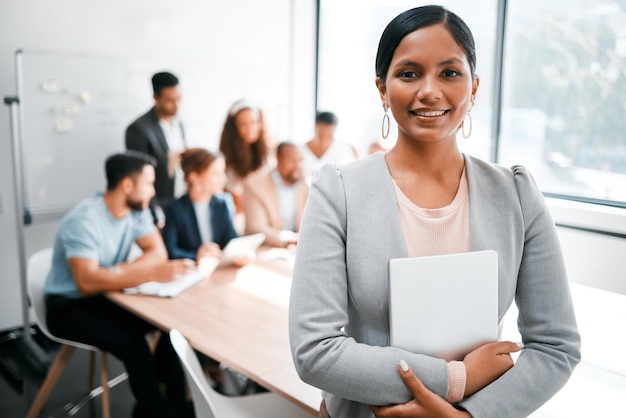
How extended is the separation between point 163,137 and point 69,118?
2.05 feet

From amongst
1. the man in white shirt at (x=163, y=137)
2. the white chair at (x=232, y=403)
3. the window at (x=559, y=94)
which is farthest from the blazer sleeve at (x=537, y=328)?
the man in white shirt at (x=163, y=137)

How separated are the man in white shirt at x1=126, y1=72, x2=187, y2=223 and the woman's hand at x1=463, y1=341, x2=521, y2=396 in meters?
3.28

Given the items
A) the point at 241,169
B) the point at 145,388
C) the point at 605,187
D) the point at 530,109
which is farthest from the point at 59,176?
the point at 605,187

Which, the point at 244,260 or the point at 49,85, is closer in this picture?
the point at 244,260

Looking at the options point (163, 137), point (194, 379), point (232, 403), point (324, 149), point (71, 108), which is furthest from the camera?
point (324, 149)

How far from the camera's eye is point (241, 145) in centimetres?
425

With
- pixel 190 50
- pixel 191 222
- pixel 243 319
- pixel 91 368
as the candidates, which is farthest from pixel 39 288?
pixel 190 50

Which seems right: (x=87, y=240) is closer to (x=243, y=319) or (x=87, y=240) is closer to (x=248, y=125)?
(x=243, y=319)

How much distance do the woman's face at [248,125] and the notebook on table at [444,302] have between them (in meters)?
3.37

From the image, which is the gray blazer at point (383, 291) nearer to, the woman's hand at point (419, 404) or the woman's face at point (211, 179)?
the woman's hand at point (419, 404)

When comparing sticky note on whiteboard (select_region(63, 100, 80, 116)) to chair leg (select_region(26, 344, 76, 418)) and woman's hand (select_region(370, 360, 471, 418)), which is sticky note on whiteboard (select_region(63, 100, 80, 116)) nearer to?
chair leg (select_region(26, 344, 76, 418))

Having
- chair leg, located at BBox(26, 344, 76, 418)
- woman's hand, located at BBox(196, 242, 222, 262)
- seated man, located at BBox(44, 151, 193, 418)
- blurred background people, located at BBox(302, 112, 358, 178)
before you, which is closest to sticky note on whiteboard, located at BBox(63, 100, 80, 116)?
seated man, located at BBox(44, 151, 193, 418)

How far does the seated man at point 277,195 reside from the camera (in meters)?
3.75

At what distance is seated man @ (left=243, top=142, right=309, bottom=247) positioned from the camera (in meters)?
3.75
